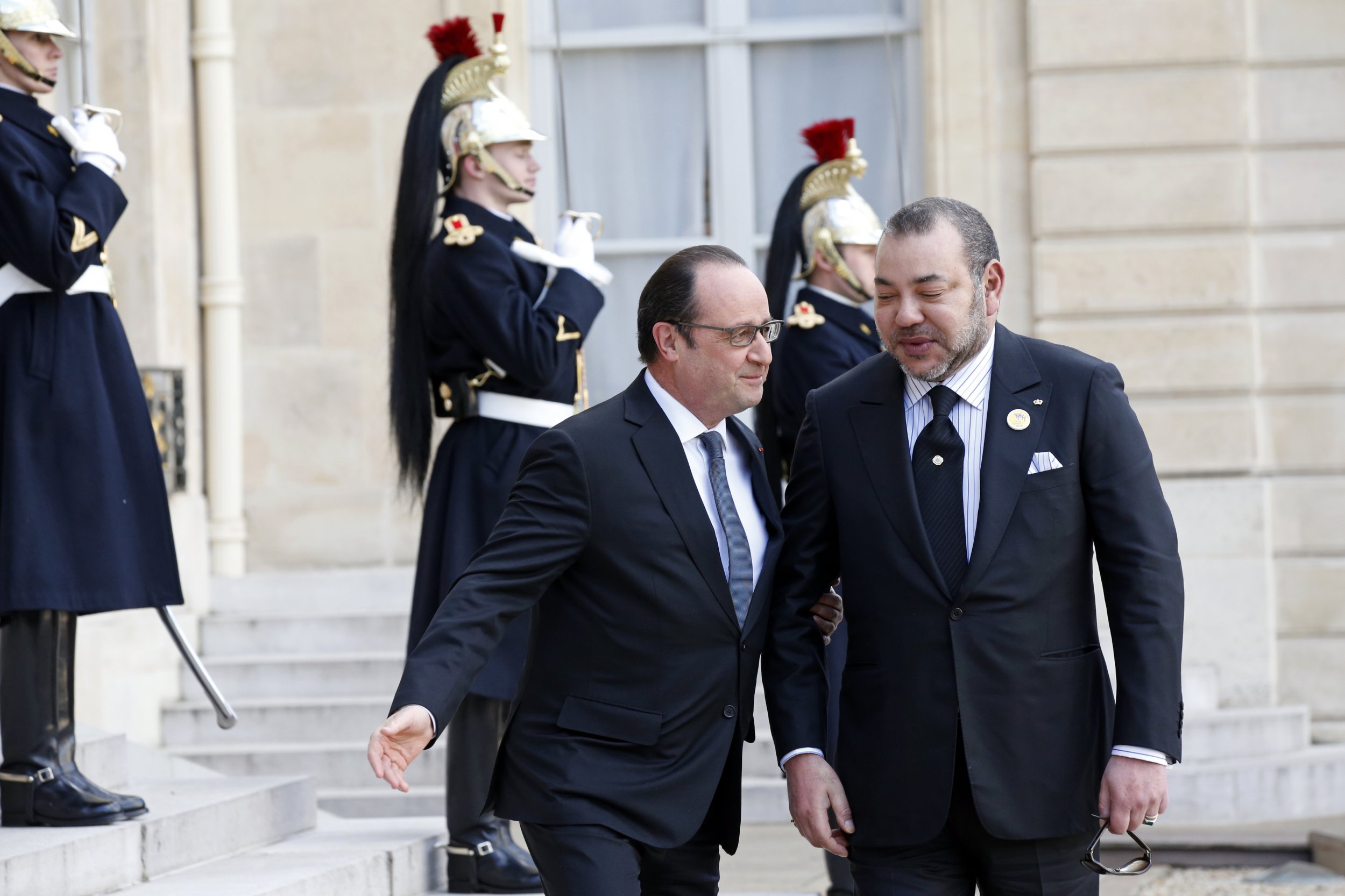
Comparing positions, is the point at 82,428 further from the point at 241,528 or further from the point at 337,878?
the point at 241,528

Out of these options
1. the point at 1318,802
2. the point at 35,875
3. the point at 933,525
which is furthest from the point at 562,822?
the point at 1318,802

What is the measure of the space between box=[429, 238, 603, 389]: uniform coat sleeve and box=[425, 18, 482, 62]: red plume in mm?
654

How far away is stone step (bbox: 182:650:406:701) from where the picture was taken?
23.8 ft

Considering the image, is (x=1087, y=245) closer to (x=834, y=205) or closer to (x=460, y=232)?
→ (x=834, y=205)

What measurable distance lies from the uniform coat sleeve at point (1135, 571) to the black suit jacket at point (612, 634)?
0.60 metres

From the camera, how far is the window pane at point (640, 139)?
333 inches

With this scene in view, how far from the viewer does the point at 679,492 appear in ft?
9.70

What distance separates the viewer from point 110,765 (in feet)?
16.0

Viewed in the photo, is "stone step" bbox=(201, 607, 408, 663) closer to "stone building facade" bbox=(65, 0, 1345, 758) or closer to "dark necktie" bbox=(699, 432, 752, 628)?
"stone building facade" bbox=(65, 0, 1345, 758)

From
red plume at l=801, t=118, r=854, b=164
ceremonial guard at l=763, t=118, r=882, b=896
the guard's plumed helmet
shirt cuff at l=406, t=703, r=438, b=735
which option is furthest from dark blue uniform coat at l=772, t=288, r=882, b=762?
shirt cuff at l=406, t=703, r=438, b=735

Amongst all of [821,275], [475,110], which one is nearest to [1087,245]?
[821,275]

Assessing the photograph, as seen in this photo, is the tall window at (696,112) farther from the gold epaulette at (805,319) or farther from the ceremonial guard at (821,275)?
the gold epaulette at (805,319)

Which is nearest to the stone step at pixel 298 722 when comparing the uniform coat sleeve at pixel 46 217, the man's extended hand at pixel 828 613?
the uniform coat sleeve at pixel 46 217

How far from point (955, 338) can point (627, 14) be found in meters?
5.90
